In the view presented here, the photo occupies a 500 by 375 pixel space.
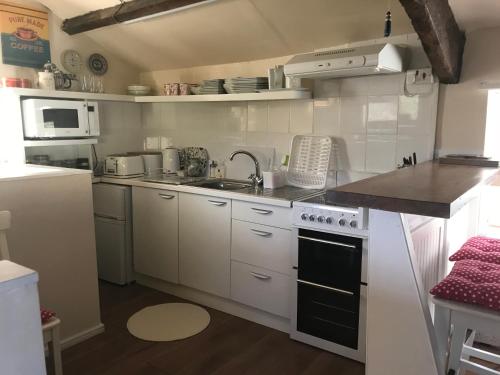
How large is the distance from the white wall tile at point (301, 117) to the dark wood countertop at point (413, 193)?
1.29 metres

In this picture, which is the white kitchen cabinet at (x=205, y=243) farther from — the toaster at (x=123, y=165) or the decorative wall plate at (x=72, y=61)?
the decorative wall plate at (x=72, y=61)

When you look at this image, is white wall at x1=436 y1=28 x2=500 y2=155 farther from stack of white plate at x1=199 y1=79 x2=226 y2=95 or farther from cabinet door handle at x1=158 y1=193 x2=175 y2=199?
cabinet door handle at x1=158 y1=193 x2=175 y2=199

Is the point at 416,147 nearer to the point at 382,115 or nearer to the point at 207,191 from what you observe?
the point at 382,115

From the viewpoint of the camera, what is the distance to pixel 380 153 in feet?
9.14

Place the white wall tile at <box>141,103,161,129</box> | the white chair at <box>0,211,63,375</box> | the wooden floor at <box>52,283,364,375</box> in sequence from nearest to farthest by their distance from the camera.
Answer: the white chair at <box>0,211,63,375</box> < the wooden floor at <box>52,283,364,375</box> < the white wall tile at <box>141,103,161,129</box>

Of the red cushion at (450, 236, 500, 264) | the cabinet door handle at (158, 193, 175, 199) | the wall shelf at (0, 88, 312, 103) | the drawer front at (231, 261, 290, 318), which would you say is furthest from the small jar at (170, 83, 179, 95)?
the red cushion at (450, 236, 500, 264)

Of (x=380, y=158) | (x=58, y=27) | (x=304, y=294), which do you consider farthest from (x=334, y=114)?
(x=58, y=27)

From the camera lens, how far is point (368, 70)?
7.90 ft

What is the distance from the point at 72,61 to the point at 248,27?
5.31ft

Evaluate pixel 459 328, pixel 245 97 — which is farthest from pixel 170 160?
pixel 459 328

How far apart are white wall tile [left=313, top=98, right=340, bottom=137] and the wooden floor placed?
1.42m

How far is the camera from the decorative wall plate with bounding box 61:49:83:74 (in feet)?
11.5

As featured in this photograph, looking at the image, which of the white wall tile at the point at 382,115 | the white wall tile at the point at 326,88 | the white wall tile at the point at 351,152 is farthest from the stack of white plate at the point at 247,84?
the white wall tile at the point at 382,115

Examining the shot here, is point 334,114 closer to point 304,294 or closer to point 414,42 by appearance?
point 414,42
